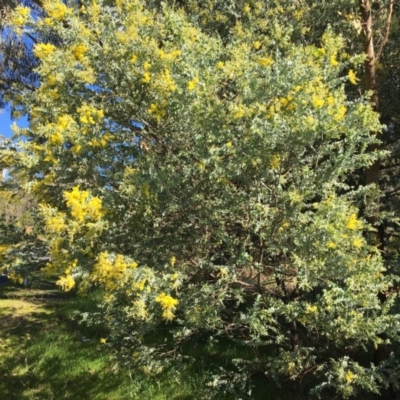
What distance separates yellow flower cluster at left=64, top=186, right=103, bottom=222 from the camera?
10.4 feet

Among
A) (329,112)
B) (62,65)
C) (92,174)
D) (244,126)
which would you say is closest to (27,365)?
(92,174)

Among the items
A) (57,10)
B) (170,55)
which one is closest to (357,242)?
(170,55)

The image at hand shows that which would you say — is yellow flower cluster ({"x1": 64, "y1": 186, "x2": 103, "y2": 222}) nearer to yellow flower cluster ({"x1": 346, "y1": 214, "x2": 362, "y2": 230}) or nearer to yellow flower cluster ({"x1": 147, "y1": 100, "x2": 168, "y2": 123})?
yellow flower cluster ({"x1": 147, "y1": 100, "x2": 168, "y2": 123})

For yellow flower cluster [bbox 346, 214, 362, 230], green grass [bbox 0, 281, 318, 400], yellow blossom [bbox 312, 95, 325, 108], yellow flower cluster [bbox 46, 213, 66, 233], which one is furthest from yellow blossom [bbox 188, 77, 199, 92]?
green grass [bbox 0, 281, 318, 400]

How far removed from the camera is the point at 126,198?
3.58 meters

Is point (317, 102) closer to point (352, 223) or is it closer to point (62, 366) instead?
point (352, 223)

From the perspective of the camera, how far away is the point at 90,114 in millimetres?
3912

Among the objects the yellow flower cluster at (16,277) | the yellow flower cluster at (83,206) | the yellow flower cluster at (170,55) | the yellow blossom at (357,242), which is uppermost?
the yellow flower cluster at (170,55)

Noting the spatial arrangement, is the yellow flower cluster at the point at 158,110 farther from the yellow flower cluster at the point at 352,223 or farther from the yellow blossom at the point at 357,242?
the yellow blossom at the point at 357,242

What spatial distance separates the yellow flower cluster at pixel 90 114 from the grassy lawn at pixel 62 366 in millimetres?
2306

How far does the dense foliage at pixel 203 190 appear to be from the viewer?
3.37 m

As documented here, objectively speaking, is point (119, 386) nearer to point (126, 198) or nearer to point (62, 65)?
point (126, 198)

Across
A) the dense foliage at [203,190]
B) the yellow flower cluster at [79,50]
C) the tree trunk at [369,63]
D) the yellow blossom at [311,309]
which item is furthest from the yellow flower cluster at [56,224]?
the tree trunk at [369,63]

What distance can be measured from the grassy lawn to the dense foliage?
801 mm
